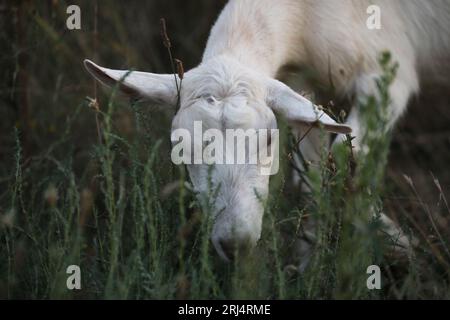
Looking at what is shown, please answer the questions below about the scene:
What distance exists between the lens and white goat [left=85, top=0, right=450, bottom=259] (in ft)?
9.16

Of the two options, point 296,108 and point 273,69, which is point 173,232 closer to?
point 296,108

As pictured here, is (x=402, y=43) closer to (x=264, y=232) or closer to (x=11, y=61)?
(x=264, y=232)

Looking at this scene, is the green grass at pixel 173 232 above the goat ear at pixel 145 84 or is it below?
below

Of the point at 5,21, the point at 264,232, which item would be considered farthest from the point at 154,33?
the point at 264,232

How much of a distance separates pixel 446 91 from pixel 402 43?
0.49 m

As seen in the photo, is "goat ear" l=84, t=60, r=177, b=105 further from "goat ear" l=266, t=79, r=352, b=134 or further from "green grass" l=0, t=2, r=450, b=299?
"goat ear" l=266, t=79, r=352, b=134

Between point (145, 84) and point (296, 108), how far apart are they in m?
0.61

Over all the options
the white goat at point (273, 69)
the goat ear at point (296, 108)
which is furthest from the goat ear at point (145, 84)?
the goat ear at point (296, 108)

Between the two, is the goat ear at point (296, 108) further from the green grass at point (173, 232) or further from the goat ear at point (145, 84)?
the goat ear at point (145, 84)

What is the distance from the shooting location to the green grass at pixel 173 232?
2.54 metres

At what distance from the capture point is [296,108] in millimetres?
2936

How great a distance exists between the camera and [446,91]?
4188 mm

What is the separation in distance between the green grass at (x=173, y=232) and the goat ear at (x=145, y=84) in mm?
71
